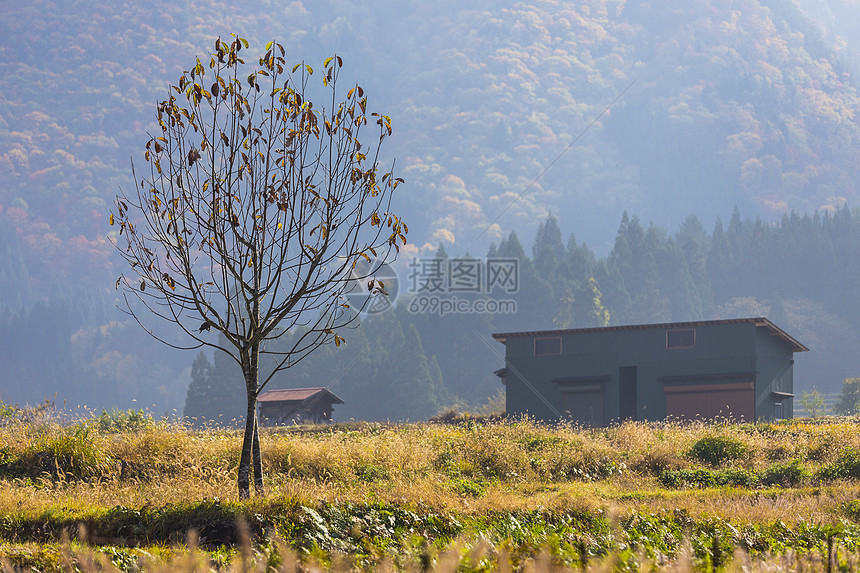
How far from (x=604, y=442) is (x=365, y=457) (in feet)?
29.4

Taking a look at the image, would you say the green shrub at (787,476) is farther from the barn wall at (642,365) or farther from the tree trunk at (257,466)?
the barn wall at (642,365)

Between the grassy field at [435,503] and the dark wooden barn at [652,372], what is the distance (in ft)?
67.5

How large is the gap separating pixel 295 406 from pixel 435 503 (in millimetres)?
52012

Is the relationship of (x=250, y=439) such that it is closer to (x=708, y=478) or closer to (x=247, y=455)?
(x=247, y=455)

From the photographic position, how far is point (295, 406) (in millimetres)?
63188

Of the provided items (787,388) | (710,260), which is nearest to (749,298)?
(710,260)

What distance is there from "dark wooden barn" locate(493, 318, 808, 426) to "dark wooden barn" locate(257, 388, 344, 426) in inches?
729

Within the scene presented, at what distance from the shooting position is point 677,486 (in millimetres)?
19312

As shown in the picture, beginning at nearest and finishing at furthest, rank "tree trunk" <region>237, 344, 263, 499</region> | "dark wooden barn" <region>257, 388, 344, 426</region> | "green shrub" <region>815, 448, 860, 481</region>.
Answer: "tree trunk" <region>237, 344, 263, 499</region> → "green shrub" <region>815, 448, 860, 481</region> → "dark wooden barn" <region>257, 388, 344, 426</region>

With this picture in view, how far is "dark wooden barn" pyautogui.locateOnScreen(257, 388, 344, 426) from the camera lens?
206ft

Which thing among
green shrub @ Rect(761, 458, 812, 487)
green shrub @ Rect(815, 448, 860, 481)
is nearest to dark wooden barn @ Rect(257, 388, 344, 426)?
green shrub @ Rect(761, 458, 812, 487)

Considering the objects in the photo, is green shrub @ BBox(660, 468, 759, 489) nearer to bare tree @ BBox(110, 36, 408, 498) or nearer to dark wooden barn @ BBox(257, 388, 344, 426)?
bare tree @ BBox(110, 36, 408, 498)

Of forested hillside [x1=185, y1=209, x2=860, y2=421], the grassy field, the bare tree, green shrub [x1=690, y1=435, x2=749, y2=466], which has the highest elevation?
forested hillside [x1=185, y1=209, x2=860, y2=421]

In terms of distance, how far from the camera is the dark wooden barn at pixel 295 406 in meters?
62.7
